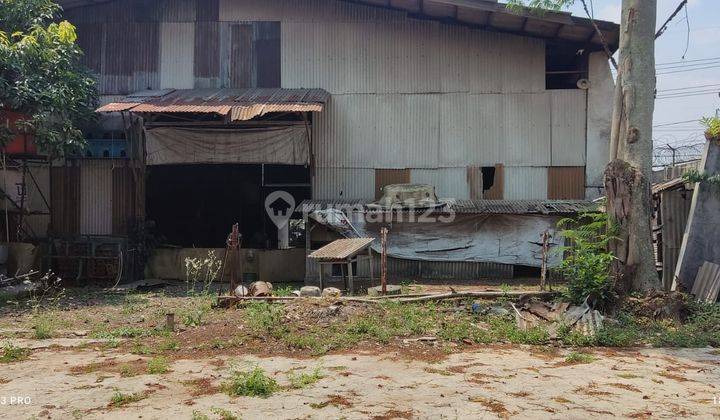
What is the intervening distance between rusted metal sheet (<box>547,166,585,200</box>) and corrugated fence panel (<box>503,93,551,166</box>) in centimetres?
38

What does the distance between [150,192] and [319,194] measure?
16.8ft

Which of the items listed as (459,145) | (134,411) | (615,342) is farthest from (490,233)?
(134,411)

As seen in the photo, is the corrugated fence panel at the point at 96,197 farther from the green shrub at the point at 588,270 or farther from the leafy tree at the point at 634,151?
the leafy tree at the point at 634,151

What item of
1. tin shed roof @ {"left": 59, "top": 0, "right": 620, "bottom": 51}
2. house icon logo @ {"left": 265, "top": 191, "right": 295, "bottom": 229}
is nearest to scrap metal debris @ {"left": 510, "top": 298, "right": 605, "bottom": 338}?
tin shed roof @ {"left": 59, "top": 0, "right": 620, "bottom": 51}

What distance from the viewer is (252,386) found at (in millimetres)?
5012

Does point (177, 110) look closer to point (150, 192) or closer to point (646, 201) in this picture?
point (150, 192)

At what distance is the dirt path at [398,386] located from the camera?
456cm

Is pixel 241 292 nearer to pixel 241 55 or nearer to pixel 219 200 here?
pixel 241 55

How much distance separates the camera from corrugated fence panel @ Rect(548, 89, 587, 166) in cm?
1303

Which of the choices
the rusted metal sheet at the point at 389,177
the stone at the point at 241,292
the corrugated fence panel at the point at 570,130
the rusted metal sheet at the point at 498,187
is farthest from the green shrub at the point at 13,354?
the corrugated fence panel at the point at 570,130

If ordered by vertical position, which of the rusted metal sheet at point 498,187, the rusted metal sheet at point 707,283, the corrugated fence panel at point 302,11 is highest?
the corrugated fence panel at point 302,11

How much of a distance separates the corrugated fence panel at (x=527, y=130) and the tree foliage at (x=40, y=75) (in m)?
10.4

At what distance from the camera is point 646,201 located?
8562mm

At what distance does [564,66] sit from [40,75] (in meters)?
13.2
